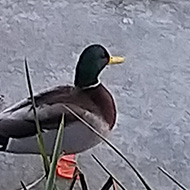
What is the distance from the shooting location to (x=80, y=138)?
1.94 m

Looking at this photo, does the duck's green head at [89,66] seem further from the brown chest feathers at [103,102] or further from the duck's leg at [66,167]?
the duck's leg at [66,167]

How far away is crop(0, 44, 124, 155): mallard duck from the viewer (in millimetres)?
1886

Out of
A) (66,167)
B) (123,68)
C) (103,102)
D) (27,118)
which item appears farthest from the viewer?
(123,68)

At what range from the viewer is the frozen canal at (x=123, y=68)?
229 centimetres

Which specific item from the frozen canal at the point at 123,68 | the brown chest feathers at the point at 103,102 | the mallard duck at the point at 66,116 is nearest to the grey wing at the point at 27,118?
the mallard duck at the point at 66,116

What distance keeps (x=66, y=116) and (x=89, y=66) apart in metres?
0.24

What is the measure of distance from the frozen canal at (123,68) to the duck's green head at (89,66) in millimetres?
377

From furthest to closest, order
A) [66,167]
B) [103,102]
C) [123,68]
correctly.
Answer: [123,68], [66,167], [103,102]

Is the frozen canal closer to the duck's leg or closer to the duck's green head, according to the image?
the duck's leg

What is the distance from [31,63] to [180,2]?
2.98 feet

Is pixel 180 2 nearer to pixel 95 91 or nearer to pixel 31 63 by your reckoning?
pixel 31 63

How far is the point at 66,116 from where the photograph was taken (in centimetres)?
190

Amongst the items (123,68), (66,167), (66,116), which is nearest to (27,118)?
(66,116)

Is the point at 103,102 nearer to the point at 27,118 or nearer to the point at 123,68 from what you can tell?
the point at 27,118
